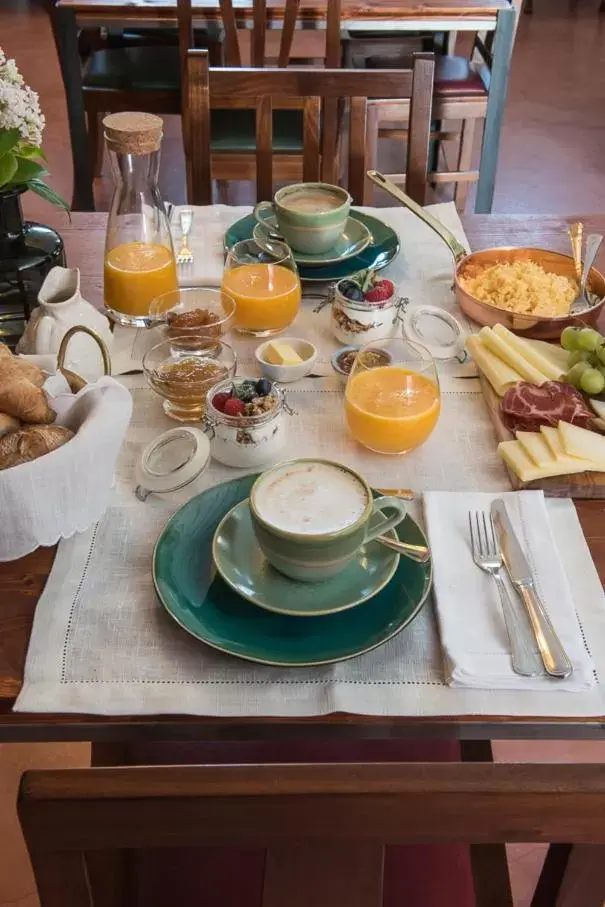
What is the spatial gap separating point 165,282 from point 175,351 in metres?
0.17

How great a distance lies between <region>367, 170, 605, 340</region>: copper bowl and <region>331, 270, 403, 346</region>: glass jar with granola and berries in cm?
13

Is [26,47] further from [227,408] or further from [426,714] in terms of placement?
[426,714]

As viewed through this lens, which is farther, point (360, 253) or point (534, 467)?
point (360, 253)

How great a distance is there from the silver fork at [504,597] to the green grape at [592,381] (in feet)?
0.85

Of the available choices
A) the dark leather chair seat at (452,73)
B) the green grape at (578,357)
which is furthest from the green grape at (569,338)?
the dark leather chair seat at (452,73)

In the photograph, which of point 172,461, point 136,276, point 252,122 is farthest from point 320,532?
point 252,122

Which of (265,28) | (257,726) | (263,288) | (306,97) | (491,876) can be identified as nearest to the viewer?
(257,726)

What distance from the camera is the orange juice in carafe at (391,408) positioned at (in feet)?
3.52

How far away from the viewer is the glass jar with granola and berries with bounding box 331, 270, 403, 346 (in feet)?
4.14

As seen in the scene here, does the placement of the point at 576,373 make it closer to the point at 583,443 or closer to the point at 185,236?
the point at 583,443

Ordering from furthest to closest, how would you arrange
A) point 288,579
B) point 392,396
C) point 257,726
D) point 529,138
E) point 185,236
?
point 529,138, point 185,236, point 392,396, point 288,579, point 257,726

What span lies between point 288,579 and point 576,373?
51 cm

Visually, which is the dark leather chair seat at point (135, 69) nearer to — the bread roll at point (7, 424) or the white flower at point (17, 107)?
the white flower at point (17, 107)

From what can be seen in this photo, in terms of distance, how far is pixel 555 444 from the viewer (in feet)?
3.40
